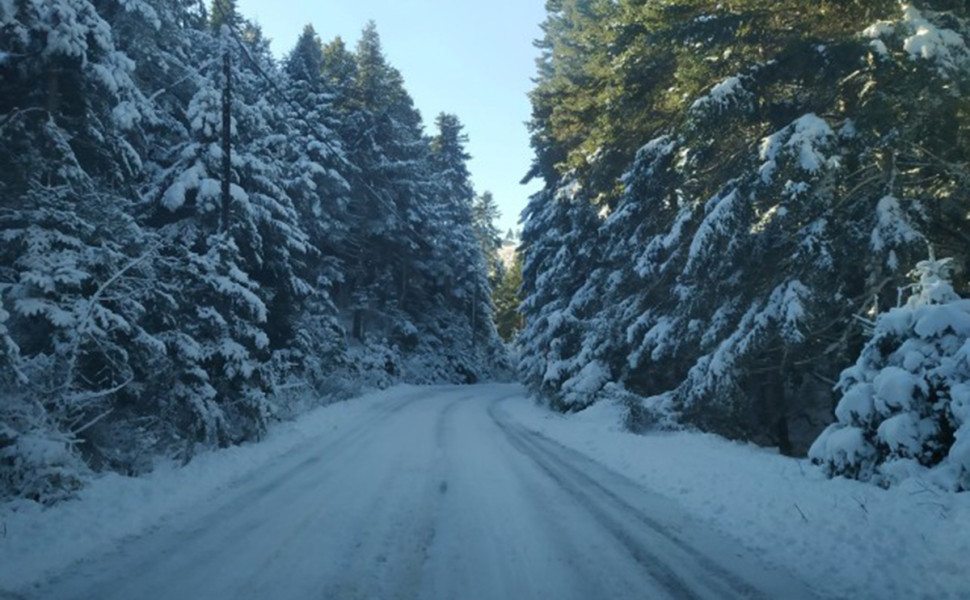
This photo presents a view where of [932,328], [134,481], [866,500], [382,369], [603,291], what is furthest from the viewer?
[382,369]

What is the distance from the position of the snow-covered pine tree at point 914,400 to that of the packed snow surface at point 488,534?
1.39 feet

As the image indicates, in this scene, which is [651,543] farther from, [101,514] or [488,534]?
[101,514]

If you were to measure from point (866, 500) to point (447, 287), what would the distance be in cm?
3801

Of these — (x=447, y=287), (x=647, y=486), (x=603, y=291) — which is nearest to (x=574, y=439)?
(x=647, y=486)

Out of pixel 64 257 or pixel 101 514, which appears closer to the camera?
pixel 101 514

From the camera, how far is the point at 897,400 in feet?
22.6

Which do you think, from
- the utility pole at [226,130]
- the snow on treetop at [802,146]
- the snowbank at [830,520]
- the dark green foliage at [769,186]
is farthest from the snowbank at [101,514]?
the snow on treetop at [802,146]

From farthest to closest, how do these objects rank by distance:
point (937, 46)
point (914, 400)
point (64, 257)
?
point (937, 46) → point (64, 257) → point (914, 400)

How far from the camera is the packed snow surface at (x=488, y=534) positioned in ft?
15.8

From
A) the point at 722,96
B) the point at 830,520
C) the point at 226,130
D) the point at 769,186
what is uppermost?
the point at 226,130

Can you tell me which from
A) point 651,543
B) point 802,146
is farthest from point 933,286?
point 651,543

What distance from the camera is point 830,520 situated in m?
6.18

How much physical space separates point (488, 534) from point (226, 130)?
1139cm

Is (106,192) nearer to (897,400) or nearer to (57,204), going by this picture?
(57,204)
